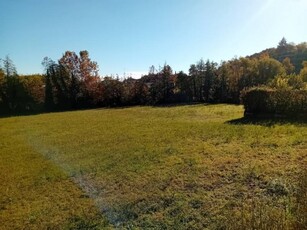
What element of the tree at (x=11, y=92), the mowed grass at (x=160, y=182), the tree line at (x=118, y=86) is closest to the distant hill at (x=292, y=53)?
the tree line at (x=118, y=86)

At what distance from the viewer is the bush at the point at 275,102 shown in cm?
1316

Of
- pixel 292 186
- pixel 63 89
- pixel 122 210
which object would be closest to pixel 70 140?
pixel 122 210

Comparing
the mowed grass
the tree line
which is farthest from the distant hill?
the mowed grass

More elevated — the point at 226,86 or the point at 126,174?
the point at 226,86

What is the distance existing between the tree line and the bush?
16982 mm

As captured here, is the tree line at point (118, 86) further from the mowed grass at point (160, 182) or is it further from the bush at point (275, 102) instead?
the mowed grass at point (160, 182)

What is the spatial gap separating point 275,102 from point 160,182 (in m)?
9.95

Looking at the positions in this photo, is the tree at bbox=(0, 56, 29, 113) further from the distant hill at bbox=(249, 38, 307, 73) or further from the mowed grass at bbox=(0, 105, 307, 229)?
the distant hill at bbox=(249, 38, 307, 73)

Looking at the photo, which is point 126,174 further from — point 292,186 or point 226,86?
point 226,86

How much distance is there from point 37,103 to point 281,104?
3168 centimetres

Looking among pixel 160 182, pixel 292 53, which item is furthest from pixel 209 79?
pixel 292 53

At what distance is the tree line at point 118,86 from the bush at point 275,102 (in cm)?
1698

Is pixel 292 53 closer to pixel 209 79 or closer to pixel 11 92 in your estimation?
pixel 209 79

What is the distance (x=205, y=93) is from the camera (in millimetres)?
33406
